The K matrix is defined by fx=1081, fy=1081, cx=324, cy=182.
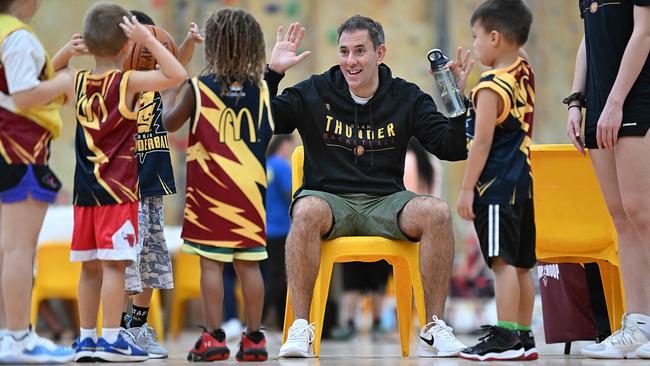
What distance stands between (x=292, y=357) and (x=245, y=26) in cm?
135

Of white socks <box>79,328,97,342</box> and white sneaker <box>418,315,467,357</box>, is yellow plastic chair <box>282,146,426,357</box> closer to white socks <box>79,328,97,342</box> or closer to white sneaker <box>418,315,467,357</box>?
white sneaker <box>418,315,467,357</box>

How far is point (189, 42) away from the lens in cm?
449

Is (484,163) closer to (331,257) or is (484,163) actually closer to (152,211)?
(331,257)

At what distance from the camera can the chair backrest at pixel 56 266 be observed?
8.22m

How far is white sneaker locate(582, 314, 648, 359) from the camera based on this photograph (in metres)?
4.21

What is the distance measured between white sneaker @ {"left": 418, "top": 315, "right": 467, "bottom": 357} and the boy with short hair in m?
0.21

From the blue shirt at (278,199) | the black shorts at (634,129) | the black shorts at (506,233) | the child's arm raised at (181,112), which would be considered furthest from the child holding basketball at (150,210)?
the blue shirt at (278,199)

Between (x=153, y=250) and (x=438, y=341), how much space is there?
129cm

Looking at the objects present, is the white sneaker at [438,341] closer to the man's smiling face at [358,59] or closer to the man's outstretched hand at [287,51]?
the man's smiling face at [358,59]

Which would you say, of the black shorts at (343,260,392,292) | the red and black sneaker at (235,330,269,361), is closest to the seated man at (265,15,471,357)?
the red and black sneaker at (235,330,269,361)

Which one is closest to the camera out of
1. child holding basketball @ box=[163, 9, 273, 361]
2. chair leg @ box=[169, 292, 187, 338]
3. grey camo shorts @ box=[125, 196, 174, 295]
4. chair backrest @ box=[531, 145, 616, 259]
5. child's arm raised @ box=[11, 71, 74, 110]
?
child's arm raised @ box=[11, 71, 74, 110]

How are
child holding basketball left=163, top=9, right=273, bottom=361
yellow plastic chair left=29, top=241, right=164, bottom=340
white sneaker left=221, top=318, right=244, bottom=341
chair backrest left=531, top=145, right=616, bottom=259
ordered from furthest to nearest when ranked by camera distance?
white sneaker left=221, top=318, right=244, bottom=341, yellow plastic chair left=29, top=241, right=164, bottom=340, chair backrest left=531, top=145, right=616, bottom=259, child holding basketball left=163, top=9, right=273, bottom=361

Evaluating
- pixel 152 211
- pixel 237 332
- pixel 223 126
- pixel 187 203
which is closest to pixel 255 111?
pixel 223 126

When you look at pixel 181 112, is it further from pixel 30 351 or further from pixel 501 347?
pixel 501 347
